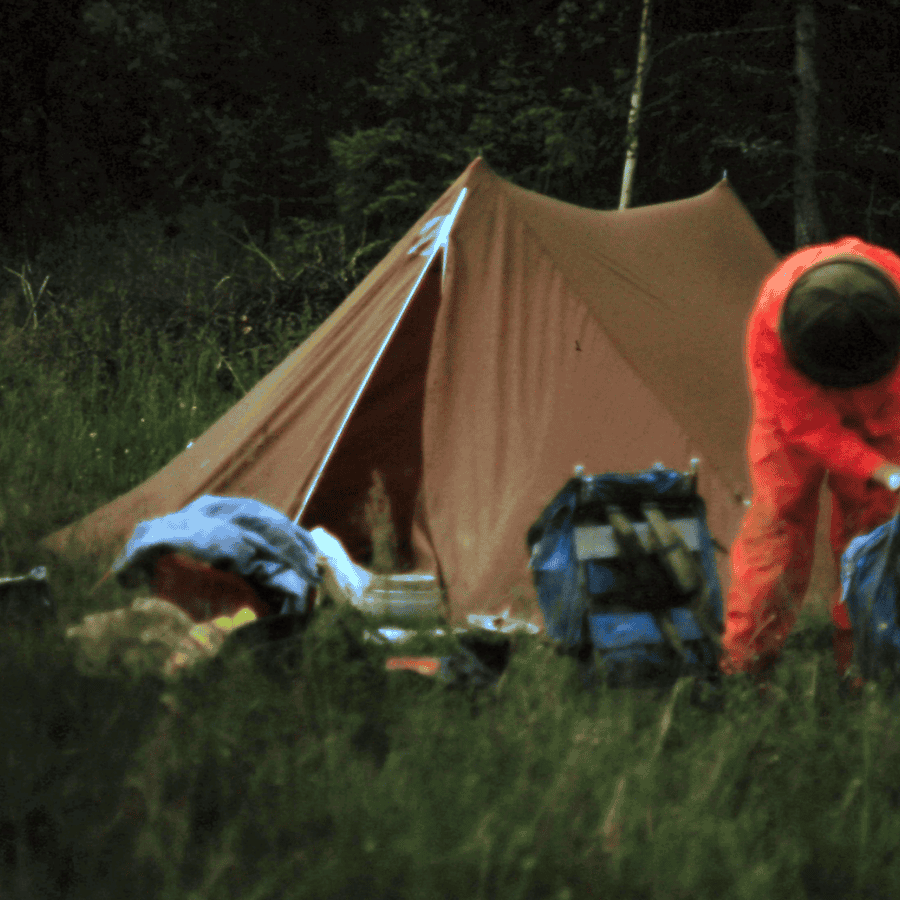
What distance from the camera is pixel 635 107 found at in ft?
34.8

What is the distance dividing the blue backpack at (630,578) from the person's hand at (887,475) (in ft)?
1.41

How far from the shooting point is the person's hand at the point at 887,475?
94.2 inches

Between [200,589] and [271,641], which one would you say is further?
[200,589]

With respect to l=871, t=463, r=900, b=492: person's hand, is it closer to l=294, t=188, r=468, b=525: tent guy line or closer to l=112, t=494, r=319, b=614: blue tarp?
l=112, t=494, r=319, b=614: blue tarp

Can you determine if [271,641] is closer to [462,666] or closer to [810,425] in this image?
[462,666]

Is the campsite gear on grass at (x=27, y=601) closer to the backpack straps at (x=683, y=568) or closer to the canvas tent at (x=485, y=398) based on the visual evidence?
the canvas tent at (x=485, y=398)

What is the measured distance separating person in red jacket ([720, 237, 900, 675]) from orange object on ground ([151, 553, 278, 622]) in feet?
3.80

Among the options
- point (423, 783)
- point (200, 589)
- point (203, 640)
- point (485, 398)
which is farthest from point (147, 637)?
point (485, 398)

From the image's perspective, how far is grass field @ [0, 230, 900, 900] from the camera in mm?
1568

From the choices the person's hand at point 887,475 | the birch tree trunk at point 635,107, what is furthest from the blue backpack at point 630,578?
the birch tree trunk at point 635,107

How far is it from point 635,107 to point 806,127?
66.1 inches

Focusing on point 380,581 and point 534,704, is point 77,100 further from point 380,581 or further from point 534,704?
point 534,704

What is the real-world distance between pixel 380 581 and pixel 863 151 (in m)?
8.83

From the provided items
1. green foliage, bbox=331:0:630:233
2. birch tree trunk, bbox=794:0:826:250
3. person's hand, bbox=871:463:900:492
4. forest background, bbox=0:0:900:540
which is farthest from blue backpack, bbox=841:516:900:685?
green foliage, bbox=331:0:630:233
